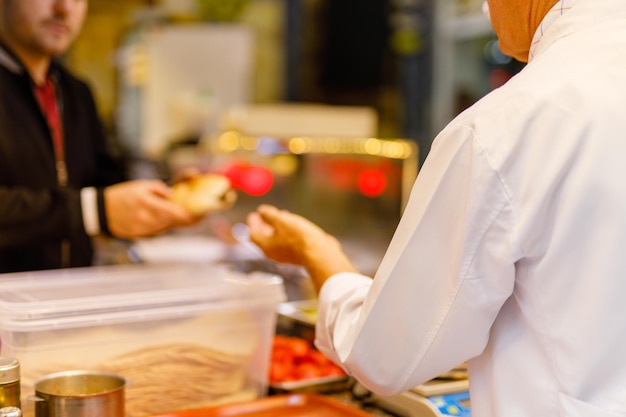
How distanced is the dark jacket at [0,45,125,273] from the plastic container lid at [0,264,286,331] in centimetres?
33

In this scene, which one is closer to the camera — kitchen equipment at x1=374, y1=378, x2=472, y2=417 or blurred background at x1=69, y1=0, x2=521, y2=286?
kitchen equipment at x1=374, y1=378, x2=472, y2=417

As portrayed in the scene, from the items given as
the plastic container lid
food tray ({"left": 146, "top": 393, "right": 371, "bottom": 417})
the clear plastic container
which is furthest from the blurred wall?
food tray ({"left": 146, "top": 393, "right": 371, "bottom": 417})

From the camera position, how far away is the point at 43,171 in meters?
2.50

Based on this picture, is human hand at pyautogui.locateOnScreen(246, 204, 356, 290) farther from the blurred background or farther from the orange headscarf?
the blurred background

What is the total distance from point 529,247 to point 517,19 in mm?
393

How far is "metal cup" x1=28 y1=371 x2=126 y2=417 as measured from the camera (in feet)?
4.21

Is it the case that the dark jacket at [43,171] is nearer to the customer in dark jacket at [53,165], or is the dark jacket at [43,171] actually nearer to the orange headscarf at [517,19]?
the customer in dark jacket at [53,165]

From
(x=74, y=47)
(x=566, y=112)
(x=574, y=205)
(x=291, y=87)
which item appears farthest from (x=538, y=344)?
(x=291, y=87)

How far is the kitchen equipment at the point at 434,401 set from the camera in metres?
1.57

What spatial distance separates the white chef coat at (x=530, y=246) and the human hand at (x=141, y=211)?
3.66ft

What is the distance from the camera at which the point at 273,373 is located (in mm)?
1916

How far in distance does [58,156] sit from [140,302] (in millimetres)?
1093

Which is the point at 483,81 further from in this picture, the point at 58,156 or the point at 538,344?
the point at 538,344

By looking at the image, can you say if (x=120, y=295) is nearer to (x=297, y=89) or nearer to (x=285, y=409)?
(x=285, y=409)
